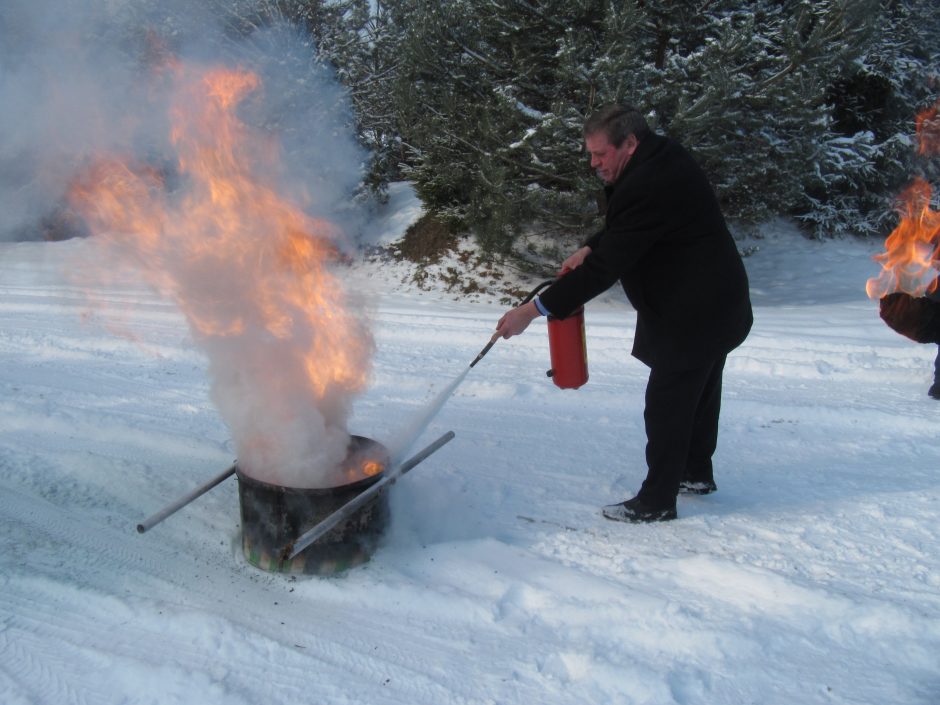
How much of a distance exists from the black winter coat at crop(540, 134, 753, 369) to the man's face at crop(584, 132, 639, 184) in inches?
2.2

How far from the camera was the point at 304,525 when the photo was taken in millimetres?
3105

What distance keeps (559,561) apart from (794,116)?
9067 millimetres

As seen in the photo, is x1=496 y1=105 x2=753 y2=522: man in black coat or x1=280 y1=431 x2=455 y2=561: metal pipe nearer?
x1=280 y1=431 x2=455 y2=561: metal pipe

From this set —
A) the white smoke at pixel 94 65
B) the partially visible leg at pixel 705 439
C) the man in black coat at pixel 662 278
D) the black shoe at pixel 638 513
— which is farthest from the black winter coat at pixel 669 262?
the white smoke at pixel 94 65

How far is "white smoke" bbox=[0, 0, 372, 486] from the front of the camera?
3338 millimetres

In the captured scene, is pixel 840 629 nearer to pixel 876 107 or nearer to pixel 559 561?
pixel 559 561

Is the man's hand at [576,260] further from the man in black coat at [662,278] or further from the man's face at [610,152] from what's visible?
the man's face at [610,152]

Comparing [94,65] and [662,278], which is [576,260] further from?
[94,65]

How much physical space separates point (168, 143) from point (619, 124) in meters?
2.77

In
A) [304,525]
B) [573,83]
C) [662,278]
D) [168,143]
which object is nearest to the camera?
[304,525]

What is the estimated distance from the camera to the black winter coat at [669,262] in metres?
3.20

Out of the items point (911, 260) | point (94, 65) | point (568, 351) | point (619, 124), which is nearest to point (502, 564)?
point (568, 351)

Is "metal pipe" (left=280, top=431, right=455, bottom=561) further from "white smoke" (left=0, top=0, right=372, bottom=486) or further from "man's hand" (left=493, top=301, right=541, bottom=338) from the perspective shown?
"man's hand" (left=493, top=301, right=541, bottom=338)

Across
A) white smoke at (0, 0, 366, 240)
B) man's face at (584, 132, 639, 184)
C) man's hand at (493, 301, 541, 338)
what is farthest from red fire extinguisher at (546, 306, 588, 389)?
white smoke at (0, 0, 366, 240)
